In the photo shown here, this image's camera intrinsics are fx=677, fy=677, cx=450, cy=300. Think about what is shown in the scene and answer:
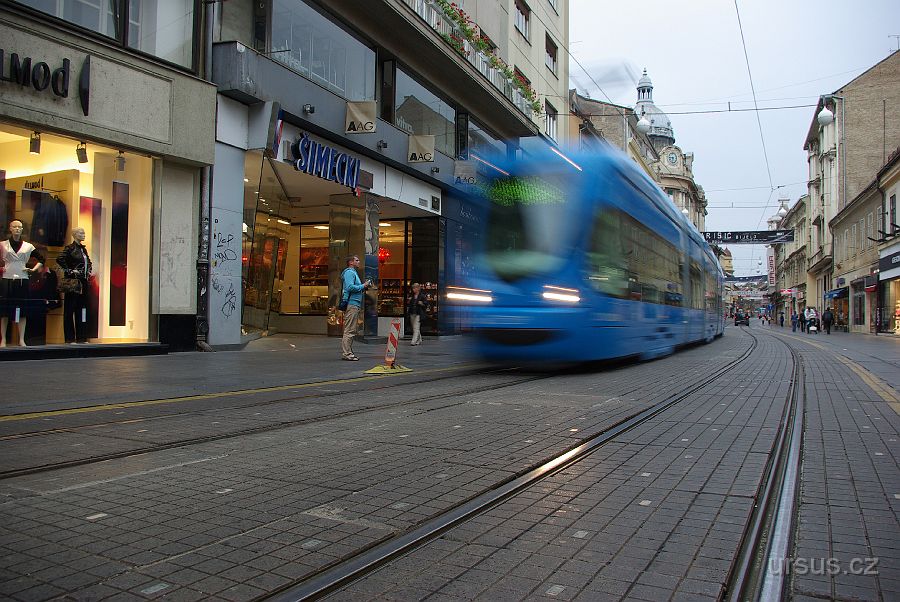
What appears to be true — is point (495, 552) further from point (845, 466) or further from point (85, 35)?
point (85, 35)

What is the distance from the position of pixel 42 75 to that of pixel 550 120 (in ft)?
87.4

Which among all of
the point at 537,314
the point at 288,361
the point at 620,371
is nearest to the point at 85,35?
the point at 288,361

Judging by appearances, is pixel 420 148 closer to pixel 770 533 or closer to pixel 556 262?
pixel 556 262

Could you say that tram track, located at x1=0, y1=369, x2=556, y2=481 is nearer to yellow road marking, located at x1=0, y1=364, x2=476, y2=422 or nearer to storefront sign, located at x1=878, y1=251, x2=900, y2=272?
yellow road marking, located at x1=0, y1=364, x2=476, y2=422

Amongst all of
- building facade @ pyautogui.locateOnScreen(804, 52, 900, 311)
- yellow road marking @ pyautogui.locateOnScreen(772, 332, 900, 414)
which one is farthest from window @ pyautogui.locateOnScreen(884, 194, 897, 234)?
yellow road marking @ pyautogui.locateOnScreen(772, 332, 900, 414)

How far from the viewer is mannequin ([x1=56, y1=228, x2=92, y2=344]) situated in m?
12.0

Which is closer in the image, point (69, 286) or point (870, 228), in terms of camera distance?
point (69, 286)

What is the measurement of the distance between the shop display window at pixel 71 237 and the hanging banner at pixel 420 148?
29.8 ft

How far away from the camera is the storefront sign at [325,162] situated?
16219mm

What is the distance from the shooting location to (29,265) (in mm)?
11422

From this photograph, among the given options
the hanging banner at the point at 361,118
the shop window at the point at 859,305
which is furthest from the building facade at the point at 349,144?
the shop window at the point at 859,305

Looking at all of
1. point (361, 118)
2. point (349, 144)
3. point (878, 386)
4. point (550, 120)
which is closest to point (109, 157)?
point (361, 118)

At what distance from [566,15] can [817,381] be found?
29.8 metres

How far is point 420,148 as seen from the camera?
20594 mm
